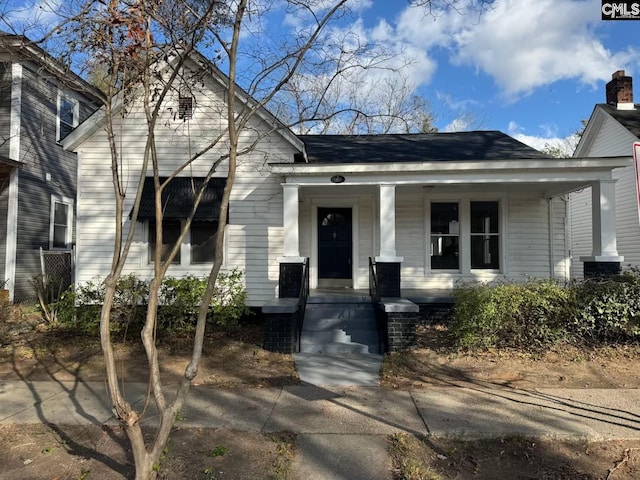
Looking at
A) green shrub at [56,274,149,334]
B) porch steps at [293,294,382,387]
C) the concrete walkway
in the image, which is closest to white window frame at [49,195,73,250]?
green shrub at [56,274,149,334]

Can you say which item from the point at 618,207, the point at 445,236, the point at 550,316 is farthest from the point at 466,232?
the point at 618,207

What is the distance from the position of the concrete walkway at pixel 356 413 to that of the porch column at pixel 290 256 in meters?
2.63

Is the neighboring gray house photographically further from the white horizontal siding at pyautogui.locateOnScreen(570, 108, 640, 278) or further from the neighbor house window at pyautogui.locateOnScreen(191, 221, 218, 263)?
the white horizontal siding at pyautogui.locateOnScreen(570, 108, 640, 278)

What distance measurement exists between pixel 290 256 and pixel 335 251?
234cm

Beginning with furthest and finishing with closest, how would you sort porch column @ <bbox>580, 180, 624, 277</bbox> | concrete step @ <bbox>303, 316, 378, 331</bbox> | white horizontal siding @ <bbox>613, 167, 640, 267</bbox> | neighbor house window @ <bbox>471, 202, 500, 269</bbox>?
1. white horizontal siding @ <bbox>613, 167, 640, 267</bbox>
2. neighbor house window @ <bbox>471, 202, 500, 269</bbox>
3. porch column @ <bbox>580, 180, 624, 277</bbox>
4. concrete step @ <bbox>303, 316, 378, 331</bbox>

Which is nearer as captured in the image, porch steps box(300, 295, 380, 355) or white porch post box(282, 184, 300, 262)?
porch steps box(300, 295, 380, 355)

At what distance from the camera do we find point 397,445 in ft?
13.1

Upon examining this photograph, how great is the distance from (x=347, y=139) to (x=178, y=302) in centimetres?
634

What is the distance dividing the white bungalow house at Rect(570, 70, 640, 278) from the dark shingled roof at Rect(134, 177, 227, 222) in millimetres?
10153

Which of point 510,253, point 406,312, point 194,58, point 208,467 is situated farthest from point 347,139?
Result: point 208,467


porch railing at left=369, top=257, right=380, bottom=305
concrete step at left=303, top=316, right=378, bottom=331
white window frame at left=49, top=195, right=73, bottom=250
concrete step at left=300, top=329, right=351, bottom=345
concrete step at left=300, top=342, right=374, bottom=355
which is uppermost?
white window frame at left=49, top=195, right=73, bottom=250

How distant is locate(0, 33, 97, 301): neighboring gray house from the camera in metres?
11.5

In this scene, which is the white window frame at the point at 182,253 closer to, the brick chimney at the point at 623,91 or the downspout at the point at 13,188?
the downspout at the point at 13,188

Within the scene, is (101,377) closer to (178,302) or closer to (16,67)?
(178,302)
